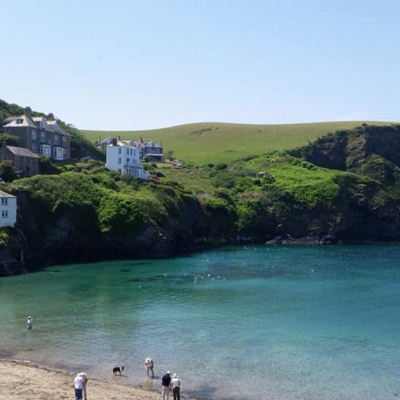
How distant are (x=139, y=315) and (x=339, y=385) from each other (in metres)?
25.2

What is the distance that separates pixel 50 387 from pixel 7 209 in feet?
187

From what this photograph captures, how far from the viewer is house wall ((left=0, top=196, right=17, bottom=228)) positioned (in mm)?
86625

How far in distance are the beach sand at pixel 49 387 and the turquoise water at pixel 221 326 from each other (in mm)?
1875

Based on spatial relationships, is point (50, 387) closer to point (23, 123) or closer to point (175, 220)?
point (175, 220)

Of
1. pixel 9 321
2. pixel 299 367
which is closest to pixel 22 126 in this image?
pixel 9 321

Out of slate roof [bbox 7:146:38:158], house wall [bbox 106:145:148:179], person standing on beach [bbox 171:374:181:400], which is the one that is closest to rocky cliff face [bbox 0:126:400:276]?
slate roof [bbox 7:146:38:158]

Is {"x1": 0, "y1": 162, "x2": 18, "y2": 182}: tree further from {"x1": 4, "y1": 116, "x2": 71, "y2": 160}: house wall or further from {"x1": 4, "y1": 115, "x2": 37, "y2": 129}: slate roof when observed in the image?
{"x1": 4, "y1": 115, "x2": 37, "y2": 129}: slate roof

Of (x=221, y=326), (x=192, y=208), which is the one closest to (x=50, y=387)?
(x=221, y=326)

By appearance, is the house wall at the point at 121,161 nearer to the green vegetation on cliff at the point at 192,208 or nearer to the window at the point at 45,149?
the green vegetation on cliff at the point at 192,208

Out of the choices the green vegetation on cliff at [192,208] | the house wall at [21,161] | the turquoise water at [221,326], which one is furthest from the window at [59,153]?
the turquoise water at [221,326]

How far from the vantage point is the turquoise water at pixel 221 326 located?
38.6 m

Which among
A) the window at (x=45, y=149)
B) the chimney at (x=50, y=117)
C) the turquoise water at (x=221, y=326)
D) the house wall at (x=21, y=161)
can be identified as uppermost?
the chimney at (x=50, y=117)

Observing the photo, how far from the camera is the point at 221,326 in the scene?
5319cm

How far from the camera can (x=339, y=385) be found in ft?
122
